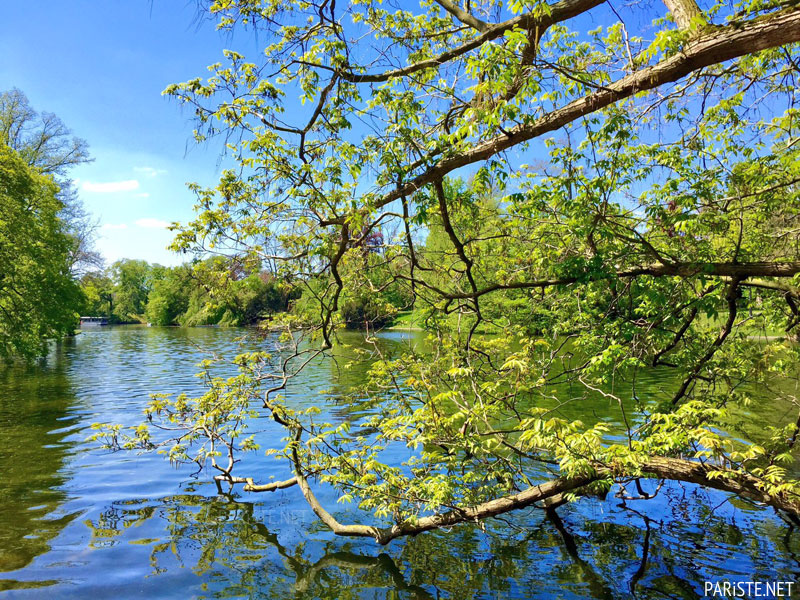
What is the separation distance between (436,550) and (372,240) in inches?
147

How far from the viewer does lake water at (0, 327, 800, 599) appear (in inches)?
196

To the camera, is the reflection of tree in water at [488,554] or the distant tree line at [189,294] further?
the distant tree line at [189,294]

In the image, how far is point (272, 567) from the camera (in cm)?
545

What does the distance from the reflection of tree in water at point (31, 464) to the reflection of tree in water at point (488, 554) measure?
76cm

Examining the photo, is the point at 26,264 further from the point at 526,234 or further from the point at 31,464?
the point at 526,234

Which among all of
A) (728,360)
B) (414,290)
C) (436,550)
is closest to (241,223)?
(414,290)

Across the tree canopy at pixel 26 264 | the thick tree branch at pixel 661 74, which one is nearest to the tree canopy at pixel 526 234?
the thick tree branch at pixel 661 74

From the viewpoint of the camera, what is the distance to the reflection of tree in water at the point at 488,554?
4.95 m

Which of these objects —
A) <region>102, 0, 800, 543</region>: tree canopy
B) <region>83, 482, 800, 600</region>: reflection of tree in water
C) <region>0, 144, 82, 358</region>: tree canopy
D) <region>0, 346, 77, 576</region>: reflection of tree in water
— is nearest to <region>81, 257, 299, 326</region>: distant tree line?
<region>102, 0, 800, 543</region>: tree canopy

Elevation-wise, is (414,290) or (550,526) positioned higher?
(414,290)

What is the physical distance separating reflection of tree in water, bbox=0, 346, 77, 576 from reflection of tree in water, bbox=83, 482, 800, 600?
0.76 metres

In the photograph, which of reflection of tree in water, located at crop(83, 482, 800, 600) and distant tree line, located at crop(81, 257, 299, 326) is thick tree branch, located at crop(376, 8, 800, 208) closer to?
distant tree line, located at crop(81, 257, 299, 326)

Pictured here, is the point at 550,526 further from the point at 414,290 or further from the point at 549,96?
the point at 549,96

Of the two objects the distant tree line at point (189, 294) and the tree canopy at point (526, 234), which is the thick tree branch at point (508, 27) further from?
the distant tree line at point (189, 294)
